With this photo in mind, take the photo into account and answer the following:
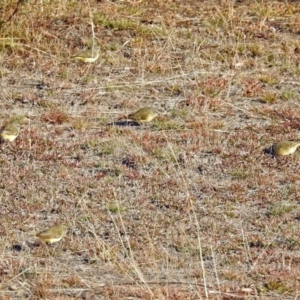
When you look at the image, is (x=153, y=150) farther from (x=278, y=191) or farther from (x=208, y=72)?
(x=208, y=72)

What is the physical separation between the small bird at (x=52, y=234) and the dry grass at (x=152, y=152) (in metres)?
0.06

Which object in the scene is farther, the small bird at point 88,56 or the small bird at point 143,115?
the small bird at point 88,56

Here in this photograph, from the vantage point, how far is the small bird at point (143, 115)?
825 centimetres

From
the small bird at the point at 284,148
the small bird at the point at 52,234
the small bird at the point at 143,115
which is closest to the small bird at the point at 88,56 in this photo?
the small bird at the point at 143,115

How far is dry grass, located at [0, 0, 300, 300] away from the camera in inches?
236

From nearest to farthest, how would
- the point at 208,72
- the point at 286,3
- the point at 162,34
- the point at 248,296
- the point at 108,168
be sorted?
the point at 248,296 < the point at 108,168 < the point at 208,72 < the point at 162,34 < the point at 286,3

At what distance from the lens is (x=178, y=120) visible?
332 inches

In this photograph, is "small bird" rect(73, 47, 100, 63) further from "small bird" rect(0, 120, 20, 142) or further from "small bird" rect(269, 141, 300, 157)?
"small bird" rect(269, 141, 300, 157)

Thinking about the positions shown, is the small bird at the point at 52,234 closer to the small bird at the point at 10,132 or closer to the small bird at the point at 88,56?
the small bird at the point at 10,132

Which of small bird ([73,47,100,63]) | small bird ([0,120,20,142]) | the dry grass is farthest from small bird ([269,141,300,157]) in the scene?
small bird ([73,47,100,63])

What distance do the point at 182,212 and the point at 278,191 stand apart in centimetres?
77

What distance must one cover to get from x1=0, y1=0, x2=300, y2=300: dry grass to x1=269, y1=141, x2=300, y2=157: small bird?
0.06 metres

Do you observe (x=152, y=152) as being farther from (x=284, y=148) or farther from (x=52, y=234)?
(x=52, y=234)

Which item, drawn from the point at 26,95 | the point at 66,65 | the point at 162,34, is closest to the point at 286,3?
the point at 162,34
